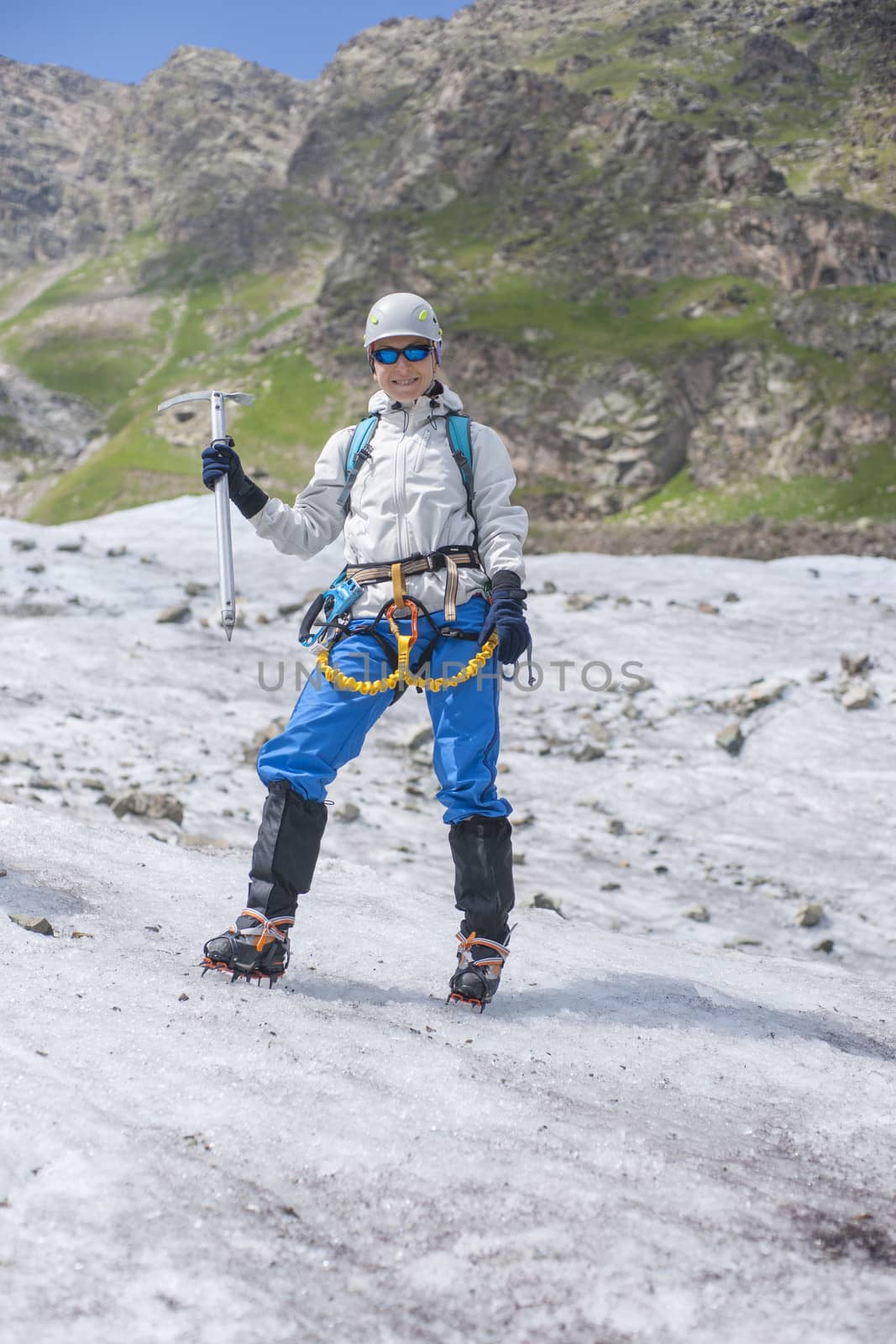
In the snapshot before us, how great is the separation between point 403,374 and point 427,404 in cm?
23

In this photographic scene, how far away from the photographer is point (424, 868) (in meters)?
10.0

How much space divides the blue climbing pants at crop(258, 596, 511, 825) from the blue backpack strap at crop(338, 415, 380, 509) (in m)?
0.95

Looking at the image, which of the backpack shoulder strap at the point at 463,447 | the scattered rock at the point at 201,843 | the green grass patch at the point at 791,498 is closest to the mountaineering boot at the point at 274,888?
the backpack shoulder strap at the point at 463,447

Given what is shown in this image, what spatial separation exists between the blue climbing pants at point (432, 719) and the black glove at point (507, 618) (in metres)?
0.14

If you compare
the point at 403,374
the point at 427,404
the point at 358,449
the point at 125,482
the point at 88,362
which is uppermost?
the point at 88,362

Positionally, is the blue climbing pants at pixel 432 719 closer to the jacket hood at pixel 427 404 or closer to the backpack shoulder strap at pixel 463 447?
the backpack shoulder strap at pixel 463 447

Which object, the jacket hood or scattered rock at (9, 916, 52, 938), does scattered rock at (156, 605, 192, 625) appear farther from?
scattered rock at (9, 916, 52, 938)

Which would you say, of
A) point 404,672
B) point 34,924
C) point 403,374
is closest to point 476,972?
point 404,672

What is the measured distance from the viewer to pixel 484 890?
584 centimetres

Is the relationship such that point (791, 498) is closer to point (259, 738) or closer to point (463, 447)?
point (259, 738)

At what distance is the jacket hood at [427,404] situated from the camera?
624 cm

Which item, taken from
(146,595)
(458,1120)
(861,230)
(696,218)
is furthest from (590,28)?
(458,1120)

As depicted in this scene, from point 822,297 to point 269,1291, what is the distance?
221 feet

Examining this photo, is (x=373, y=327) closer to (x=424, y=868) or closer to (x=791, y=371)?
(x=424, y=868)
